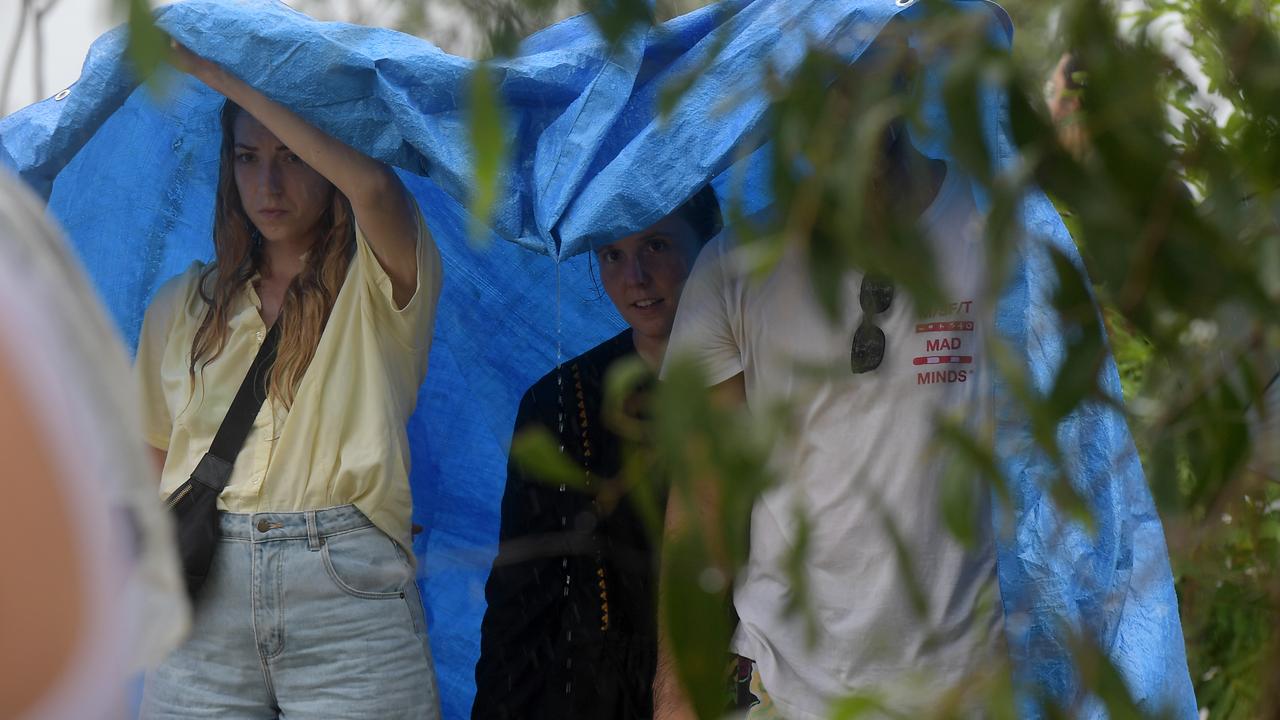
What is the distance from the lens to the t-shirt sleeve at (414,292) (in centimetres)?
240

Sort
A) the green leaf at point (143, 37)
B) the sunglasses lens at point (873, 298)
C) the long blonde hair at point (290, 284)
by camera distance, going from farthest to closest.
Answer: the long blonde hair at point (290, 284) < the sunglasses lens at point (873, 298) < the green leaf at point (143, 37)

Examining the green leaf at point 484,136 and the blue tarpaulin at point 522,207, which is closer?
the green leaf at point 484,136

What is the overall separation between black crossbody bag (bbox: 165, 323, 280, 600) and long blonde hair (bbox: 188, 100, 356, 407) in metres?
0.04

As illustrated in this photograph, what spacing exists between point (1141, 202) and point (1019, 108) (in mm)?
94

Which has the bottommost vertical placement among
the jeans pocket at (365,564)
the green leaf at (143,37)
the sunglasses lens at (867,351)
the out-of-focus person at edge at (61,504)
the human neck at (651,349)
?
the jeans pocket at (365,564)

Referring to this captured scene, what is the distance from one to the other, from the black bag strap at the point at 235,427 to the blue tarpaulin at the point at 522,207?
39 cm

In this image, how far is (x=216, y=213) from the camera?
266 cm

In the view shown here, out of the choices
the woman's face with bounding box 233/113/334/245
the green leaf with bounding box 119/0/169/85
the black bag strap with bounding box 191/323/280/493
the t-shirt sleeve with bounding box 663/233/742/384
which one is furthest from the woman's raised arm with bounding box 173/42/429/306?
the green leaf with bounding box 119/0/169/85

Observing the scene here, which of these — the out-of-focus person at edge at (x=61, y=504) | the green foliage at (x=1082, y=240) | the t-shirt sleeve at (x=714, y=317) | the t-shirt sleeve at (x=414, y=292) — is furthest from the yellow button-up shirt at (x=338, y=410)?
the green foliage at (x=1082, y=240)

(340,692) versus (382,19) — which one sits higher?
(382,19)

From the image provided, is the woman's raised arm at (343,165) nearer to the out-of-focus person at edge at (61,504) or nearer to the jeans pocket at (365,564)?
the jeans pocket at (365,564)

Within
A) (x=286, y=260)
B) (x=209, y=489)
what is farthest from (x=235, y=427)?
(x=286, y=260)

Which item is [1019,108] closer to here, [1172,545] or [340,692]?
[1172,545]

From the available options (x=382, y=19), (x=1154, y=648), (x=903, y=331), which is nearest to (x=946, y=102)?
(x=382, y=19)
